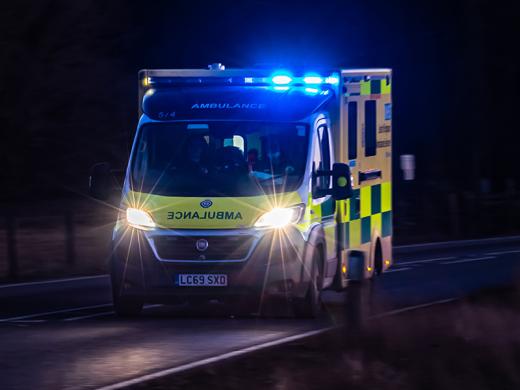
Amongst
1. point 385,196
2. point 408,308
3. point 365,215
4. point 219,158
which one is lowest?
point 408,308

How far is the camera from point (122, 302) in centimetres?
1442

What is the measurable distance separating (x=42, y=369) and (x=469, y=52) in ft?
99.8

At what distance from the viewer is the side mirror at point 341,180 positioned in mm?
14461

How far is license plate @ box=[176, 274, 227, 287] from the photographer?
45.4 feet

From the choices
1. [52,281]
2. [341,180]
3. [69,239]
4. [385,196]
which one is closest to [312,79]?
[341,180]

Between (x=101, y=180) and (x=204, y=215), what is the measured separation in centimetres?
125

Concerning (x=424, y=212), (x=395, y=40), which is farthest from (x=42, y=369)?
(x=395, y=40)

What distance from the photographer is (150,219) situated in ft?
46.0

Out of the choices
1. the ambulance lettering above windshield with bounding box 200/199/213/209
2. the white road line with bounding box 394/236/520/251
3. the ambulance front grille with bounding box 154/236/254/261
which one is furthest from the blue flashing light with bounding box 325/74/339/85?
the white road line with bounding box 394/236/520/251

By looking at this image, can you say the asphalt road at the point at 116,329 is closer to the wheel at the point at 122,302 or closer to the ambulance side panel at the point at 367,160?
the wheel at the point at 122,302

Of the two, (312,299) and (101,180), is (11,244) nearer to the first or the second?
(101,180)

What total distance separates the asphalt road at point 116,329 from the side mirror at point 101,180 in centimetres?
125

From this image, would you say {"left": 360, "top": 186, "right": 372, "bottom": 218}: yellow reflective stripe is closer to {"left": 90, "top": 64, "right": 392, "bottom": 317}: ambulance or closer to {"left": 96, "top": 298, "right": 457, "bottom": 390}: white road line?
{"left": 90, "top": 64, "right": 392, "bottom": 317}: ambulance

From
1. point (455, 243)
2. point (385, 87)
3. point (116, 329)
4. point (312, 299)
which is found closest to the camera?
point (116, 329)
